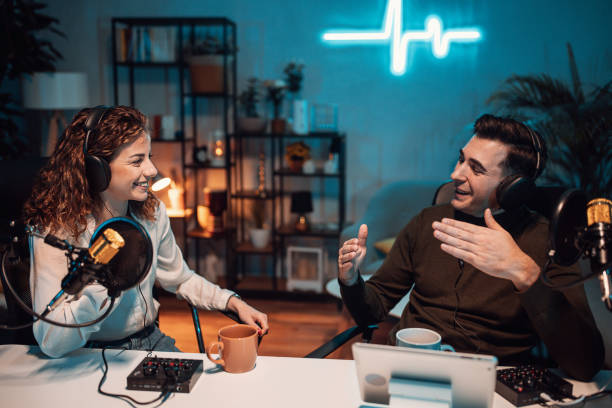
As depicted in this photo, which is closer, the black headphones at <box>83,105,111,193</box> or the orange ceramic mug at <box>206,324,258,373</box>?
the orange ceramic mug at <box>206,324,258,373</box>

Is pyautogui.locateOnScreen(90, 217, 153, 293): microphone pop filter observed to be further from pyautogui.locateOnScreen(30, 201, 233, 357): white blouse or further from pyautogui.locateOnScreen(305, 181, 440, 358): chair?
pyautogui.locateOnScreen(305, 181, 440, 358): chair

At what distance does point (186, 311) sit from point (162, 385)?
8.64ft

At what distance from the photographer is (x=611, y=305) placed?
35.8 inches

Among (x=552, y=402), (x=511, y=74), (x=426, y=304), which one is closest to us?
(x=552, y=402)

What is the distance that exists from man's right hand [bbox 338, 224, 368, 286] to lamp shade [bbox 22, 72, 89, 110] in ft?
8.99

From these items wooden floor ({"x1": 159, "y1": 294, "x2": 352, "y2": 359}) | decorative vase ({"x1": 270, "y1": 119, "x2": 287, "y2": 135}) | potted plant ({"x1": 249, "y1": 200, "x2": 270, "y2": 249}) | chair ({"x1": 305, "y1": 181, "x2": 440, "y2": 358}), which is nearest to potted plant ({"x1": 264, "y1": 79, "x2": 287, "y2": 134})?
decorative vase ({"x1": 270, "y1": 119, "x2": 287, "y2": 135})

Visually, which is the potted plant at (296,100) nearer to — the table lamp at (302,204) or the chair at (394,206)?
the table lamp at (302,204)

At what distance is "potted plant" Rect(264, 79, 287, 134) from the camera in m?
3.67

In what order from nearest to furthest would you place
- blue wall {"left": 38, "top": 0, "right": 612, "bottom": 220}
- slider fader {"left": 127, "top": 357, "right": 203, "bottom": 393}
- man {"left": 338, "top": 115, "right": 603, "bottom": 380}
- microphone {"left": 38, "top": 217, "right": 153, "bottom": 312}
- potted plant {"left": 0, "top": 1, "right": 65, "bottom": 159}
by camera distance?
microphone {"left": 38, "top": 217, "right": 153, "bottom": 312} → slider fader {"left": 127, "top": 357, "right": 203, "bottom": 393} → man {"left": 338, "top": 115, "right": 603, "bottom": 380} → potted plant {"left": 0, "top": 1, "right": 65, "bottom": 159} → blue wall {"left": 38, "top": 0, "right": 612, "bottom": 220}

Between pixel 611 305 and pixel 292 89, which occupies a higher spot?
pixel 292 89

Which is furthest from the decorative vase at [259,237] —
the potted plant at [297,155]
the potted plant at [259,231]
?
the potted plant at [297,155]

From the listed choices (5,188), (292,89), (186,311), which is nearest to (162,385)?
(5,188)

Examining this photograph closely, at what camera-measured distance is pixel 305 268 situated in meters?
3.89

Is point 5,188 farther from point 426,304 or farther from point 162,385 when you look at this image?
point 426,304
